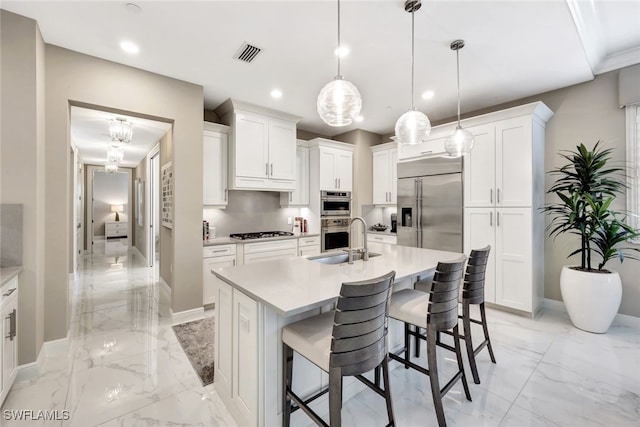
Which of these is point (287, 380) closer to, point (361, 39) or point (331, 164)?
point (361, 39)

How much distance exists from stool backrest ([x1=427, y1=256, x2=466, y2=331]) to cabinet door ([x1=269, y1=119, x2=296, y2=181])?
3015 mm

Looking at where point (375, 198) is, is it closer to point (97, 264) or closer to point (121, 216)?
point (97, 264)

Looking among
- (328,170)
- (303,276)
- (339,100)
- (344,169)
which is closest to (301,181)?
(328,170)

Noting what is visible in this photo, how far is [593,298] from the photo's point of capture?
9.34 feet

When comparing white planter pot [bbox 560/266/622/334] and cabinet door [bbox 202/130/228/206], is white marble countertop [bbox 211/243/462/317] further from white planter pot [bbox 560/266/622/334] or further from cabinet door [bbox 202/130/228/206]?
cabinet door [bbox 202/130/228/206]

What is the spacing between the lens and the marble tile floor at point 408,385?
5.79ft

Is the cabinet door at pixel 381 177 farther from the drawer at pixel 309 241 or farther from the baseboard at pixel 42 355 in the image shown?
the baseboard at pixel 42 355

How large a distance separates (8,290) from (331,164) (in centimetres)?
406

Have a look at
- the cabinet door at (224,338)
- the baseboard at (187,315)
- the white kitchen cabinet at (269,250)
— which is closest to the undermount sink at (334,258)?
the cabinet door at (224,338)

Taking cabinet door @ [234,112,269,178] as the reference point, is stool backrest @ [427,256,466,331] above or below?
below

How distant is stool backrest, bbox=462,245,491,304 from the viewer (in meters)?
2.04

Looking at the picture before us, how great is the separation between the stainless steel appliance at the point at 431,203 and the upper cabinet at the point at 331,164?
99 centimetres

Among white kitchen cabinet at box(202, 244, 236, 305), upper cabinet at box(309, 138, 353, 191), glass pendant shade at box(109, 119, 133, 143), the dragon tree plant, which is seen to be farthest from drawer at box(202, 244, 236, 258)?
the dragon tree plant

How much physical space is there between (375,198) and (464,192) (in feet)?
5.77
